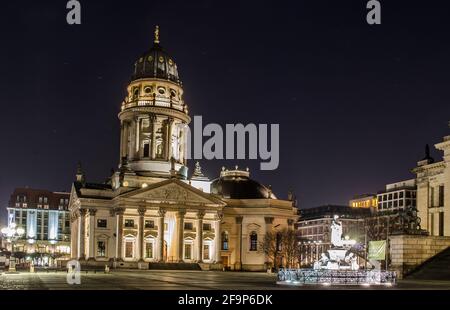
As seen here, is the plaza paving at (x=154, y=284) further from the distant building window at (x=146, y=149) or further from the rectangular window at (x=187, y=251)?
the distant building window at (x=146, y=149)

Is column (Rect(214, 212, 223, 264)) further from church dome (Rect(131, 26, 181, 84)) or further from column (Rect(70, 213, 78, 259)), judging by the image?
church dome (Rect(131, 26, 181, 84))

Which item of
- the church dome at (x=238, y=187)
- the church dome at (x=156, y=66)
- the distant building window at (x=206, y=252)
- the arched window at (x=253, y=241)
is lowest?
the distant building window at (x=206, y=252)

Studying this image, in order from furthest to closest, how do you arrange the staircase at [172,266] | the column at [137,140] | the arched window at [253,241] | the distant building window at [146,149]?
the arched window at [253,241], the distant building window at [146,149], the column at [137,140], the staircase at [172,266]

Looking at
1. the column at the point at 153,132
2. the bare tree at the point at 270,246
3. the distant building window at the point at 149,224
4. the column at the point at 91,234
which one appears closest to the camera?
the column at the point at 91,234

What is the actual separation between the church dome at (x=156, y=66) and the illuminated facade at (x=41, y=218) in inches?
2965

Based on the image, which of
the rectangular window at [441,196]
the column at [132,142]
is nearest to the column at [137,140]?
the column at [132,142]

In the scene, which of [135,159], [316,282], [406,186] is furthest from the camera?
[406,186]

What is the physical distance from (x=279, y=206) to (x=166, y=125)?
23070mm

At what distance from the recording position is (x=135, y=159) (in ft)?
367

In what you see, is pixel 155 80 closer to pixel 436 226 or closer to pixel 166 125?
pixel 166 125

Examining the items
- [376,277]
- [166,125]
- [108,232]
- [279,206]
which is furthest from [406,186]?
[376,277]

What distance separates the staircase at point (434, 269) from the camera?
55.1 meters

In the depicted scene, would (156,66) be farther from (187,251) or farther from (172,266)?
(172,266)

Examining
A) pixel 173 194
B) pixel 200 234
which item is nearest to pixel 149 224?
pixel 173 194
